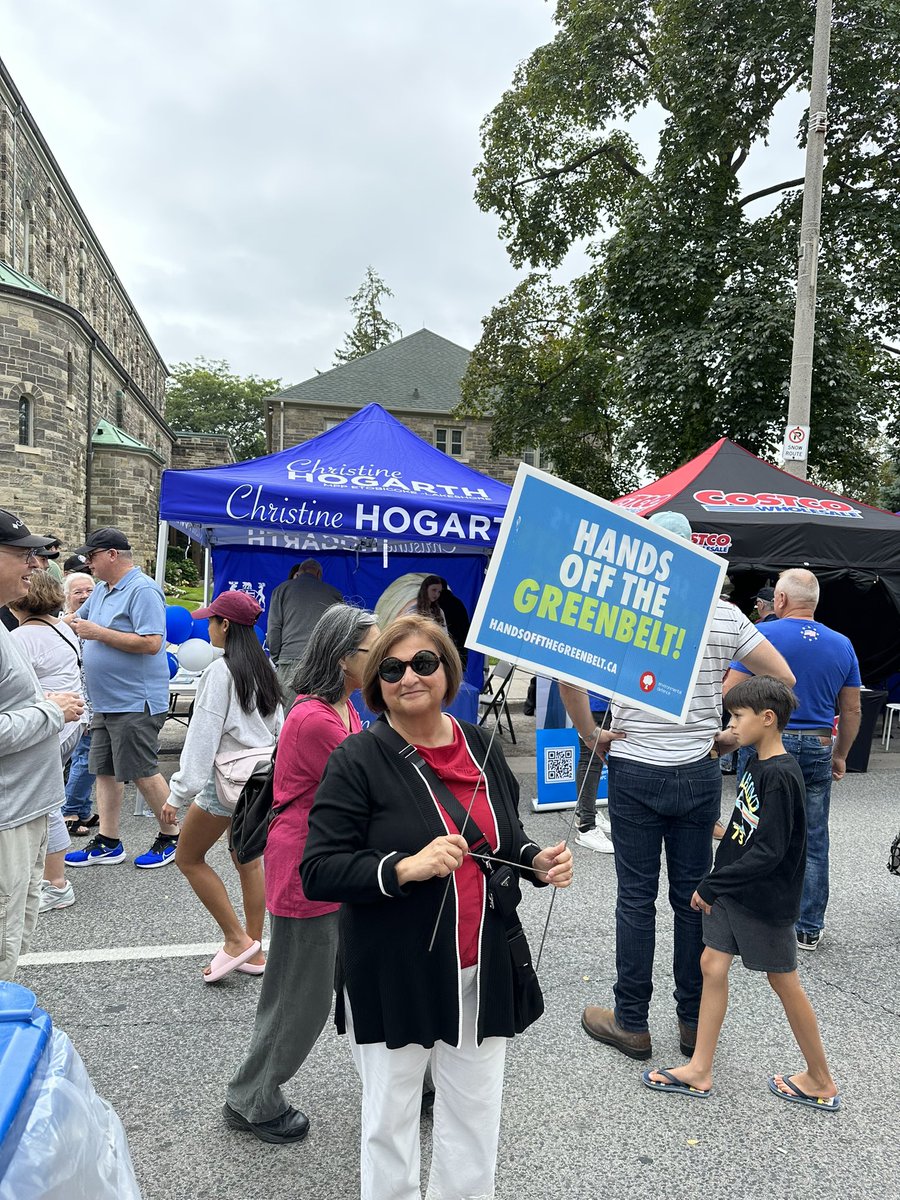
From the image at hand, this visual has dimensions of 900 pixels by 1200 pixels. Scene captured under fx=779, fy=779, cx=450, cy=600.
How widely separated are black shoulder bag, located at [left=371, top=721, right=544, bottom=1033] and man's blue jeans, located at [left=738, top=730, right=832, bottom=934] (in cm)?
241

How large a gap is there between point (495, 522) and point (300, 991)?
16.5 ft

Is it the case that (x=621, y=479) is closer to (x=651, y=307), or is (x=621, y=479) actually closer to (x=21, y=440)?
(x=651, y=307)

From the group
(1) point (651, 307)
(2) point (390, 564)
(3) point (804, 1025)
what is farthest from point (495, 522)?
(1) point (651, 307)

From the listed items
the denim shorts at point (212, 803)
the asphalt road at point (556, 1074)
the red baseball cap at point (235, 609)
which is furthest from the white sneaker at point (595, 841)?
the red baseball cap at point (235, 609)

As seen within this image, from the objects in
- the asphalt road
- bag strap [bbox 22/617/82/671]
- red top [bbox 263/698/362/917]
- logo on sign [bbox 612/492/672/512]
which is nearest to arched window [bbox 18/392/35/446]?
logo on sign [bbox 612/492/672/512]

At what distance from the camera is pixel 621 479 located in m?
25.2

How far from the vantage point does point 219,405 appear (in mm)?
69500

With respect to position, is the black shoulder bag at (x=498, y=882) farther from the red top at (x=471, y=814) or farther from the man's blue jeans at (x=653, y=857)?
the man's blue jeans at (x=653, y=857)

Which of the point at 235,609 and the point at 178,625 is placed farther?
the point at 178,625

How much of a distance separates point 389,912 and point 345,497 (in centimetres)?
531

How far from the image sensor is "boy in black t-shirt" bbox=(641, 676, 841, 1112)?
262cm

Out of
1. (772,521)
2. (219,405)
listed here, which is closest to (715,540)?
(772,521)

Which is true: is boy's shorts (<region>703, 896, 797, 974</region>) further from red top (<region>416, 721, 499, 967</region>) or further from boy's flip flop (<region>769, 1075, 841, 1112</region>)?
red top (<region>416, 721, 499, 967</region>)

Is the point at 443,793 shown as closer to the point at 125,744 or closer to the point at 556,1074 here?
the point at 556,1074
